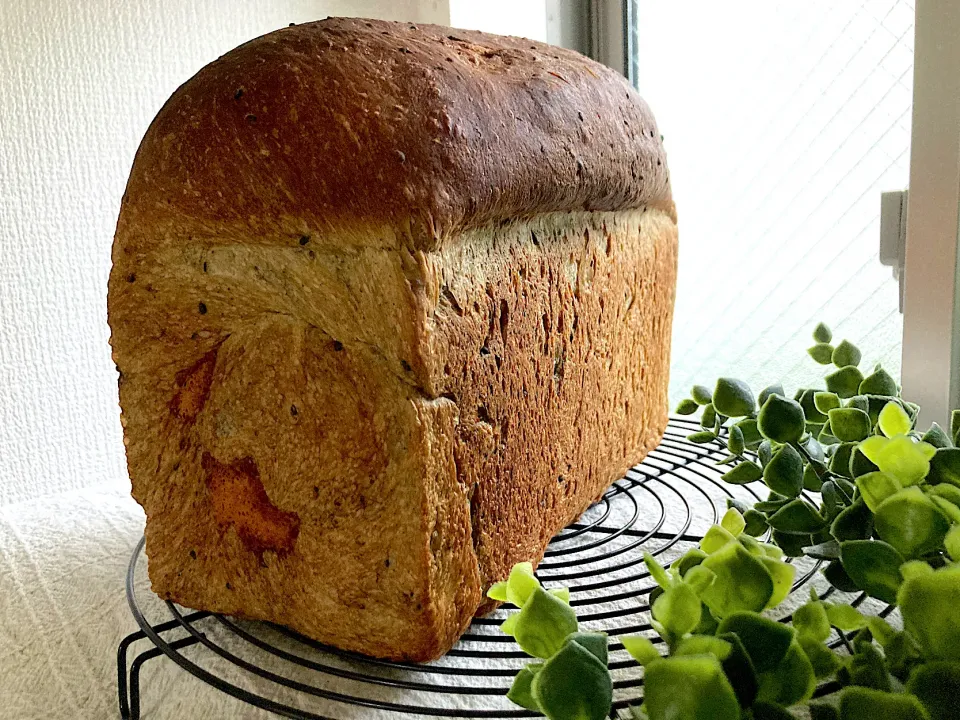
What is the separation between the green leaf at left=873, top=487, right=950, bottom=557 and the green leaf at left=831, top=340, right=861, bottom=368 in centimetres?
43

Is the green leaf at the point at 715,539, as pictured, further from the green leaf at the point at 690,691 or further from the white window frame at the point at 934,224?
the white window frame at the point at 934,224

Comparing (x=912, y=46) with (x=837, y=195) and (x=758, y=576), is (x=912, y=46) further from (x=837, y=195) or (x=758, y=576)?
(x=758, y=576)

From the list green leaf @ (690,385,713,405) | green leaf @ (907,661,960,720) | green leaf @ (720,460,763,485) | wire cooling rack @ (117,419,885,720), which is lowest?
A: wire cooling rack @ (117,419,885,720)

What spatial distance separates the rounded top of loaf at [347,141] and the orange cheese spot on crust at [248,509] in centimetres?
22

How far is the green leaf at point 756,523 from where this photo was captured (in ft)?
1.80

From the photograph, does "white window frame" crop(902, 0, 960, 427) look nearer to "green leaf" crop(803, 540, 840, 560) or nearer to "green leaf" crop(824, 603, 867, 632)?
"green leaf" crop(803, 540, 840, 560)

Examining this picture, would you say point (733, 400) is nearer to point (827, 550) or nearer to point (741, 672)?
point (827, 550)

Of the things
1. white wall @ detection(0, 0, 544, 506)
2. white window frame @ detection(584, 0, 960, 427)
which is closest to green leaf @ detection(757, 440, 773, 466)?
white window frame @ detection(584, 0, 960, 427)

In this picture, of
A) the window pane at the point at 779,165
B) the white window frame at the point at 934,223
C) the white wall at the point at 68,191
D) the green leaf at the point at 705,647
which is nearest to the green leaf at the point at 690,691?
the green leaf at the point at 705,647

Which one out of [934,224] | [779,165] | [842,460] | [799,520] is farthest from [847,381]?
[779,165]

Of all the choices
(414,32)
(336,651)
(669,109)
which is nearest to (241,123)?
(414,32)

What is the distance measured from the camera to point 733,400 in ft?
2.09

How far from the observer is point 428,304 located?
587 millimetres

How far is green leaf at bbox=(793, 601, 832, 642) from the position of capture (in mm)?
319
